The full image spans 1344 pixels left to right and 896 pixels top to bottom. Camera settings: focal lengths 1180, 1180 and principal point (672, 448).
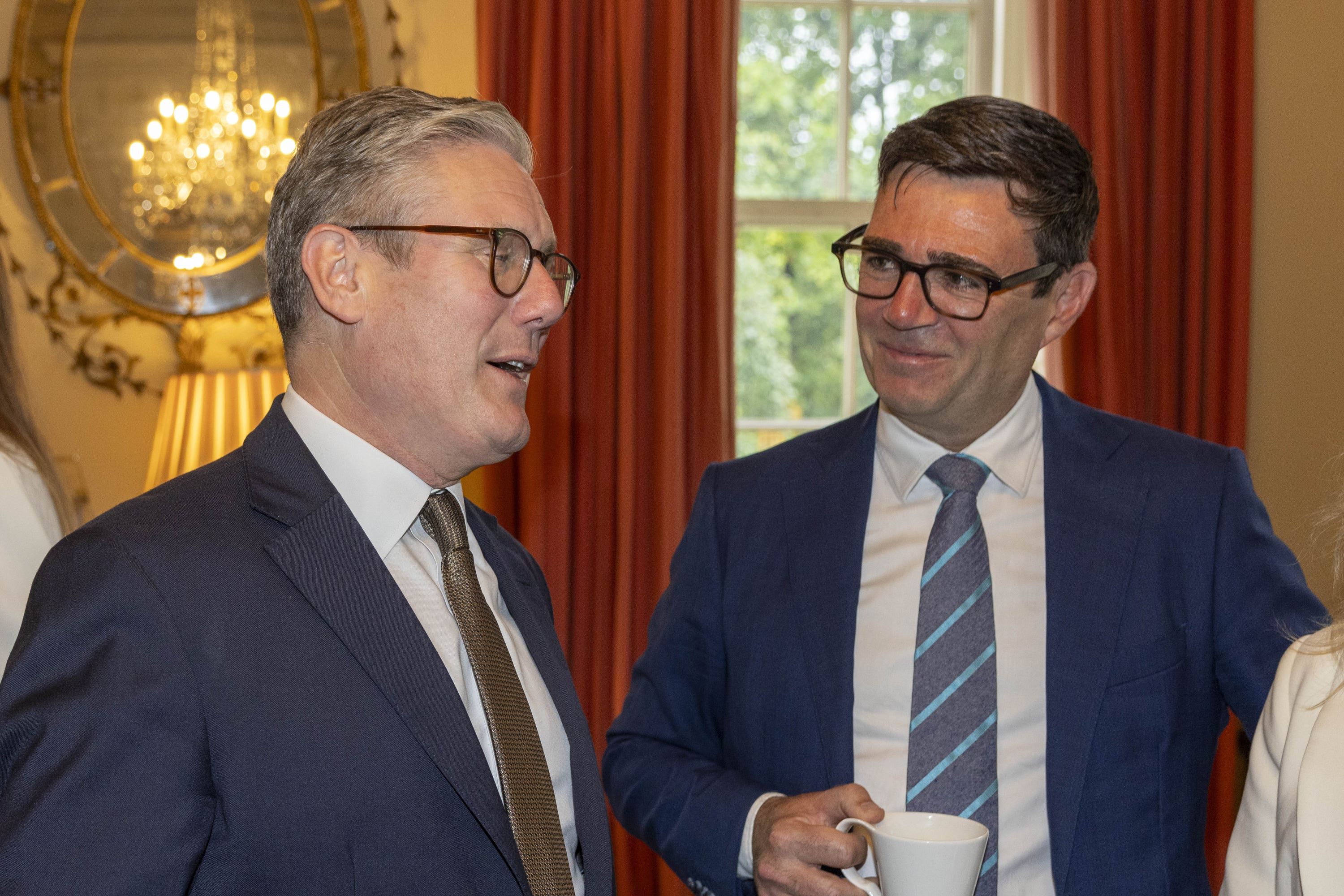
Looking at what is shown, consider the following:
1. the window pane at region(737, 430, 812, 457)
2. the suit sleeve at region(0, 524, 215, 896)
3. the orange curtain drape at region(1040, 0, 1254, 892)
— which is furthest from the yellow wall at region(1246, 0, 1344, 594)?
the suit sleeve at region(0, 524, 215, 896)

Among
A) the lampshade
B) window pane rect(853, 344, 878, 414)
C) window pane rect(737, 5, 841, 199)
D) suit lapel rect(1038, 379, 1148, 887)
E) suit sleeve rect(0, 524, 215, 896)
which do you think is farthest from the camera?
window pane rect(853, 344, 878, 414)

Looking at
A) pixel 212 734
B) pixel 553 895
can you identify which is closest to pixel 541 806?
pixel 553 895

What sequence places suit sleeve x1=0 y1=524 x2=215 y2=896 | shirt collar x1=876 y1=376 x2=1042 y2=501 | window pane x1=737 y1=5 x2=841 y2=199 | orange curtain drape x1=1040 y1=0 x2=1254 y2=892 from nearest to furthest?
1. suit sleeve x1=0 y1=524 x2=215 y2=896
2. shirt collar x1=876 y1=376 x2=1042 y2=501
3. orange curtain drape x1=1040 y1=0 x2=1254 y2=892
4. window pane x1=737 y1=5 x2=841 y2=199

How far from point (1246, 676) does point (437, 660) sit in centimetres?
109

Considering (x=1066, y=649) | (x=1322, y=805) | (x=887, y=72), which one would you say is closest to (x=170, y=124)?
(x=887, y=72)

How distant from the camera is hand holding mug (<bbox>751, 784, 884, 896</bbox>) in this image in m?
1.30

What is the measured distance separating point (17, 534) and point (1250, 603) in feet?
5.72

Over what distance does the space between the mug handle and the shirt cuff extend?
0.83 feet

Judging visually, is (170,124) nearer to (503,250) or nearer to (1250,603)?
(503,250)

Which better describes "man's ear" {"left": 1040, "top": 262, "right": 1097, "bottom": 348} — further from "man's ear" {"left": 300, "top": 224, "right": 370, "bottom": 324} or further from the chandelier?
the chandelier

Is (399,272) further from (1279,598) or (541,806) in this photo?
(1279,598)

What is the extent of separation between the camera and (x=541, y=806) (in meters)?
1.22

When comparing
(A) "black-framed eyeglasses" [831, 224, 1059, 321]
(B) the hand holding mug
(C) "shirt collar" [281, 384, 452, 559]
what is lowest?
(B) the hand holding mug

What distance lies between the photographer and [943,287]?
170cm
